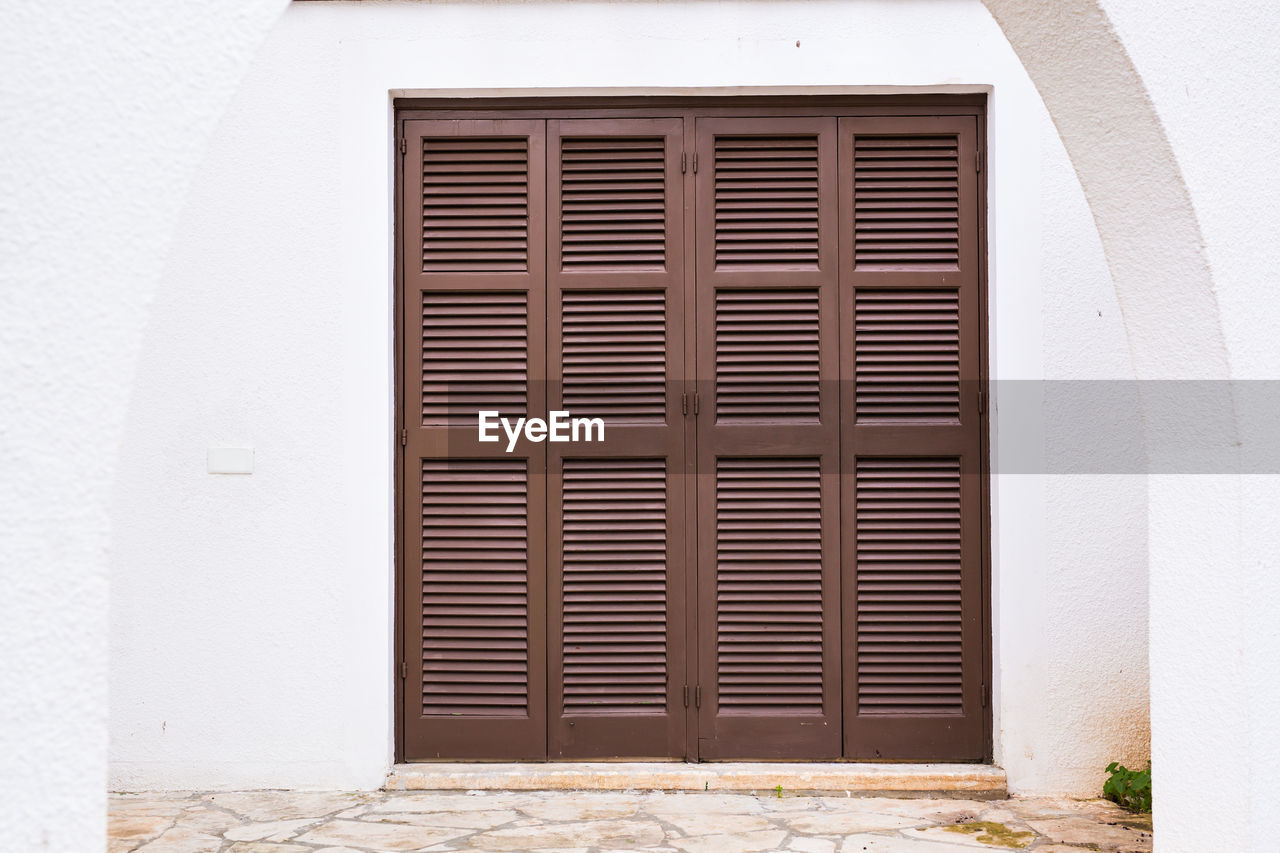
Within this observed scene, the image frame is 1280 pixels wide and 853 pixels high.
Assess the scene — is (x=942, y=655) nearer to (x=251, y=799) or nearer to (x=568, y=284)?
(x=568, y=284)

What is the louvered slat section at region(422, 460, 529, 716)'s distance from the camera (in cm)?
446

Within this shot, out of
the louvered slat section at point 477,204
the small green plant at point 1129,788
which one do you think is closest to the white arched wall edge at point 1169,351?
the small green plant at point 1129,788

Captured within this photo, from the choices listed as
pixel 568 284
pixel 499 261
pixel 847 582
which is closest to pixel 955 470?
pixel 847 582

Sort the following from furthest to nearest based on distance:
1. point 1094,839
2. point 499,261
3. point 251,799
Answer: point 499,261
point 251,799
point 1094,839

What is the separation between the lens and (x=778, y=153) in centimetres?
448

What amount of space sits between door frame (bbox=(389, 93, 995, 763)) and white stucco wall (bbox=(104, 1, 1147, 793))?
0.30 feet

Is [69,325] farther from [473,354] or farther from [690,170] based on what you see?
[690,170]

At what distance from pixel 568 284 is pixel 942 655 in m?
2.31

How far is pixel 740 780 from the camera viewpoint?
14.0 feet

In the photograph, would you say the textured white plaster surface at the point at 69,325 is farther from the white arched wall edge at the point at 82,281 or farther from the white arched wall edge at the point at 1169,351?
the white arched wall edge at the point at 1169,351

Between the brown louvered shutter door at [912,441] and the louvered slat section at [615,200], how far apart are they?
0.82m

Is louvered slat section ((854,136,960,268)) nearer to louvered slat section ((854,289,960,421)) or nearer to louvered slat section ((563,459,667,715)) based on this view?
louvered slat section ((854,289,960,421))

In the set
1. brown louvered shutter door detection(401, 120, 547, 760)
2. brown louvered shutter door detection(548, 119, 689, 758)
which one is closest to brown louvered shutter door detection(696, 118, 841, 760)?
brown louvered shutter door detection(548, 119, 689, 758)

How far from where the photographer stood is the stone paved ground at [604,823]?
365 cm
